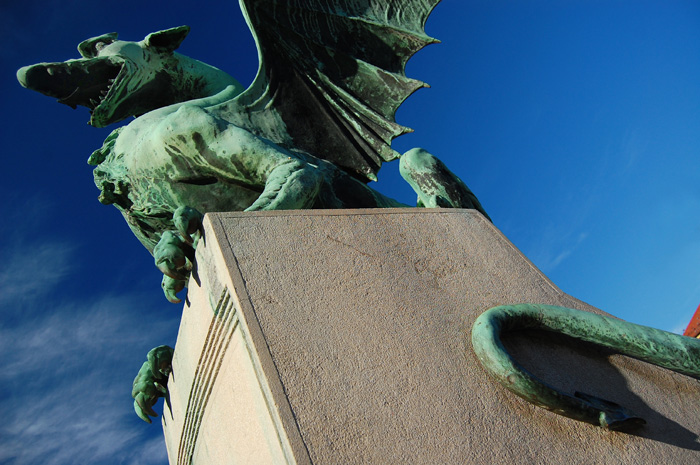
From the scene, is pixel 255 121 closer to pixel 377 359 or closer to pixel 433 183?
pixel 433 183

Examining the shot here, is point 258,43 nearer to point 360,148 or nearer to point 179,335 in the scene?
point 360,148

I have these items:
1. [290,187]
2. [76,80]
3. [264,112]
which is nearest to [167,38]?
[76,80]

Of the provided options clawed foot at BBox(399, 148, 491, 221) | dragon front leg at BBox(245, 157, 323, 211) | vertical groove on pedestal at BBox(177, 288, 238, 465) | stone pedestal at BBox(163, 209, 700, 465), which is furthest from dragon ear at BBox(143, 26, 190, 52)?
vertical groove on pedestal at BBox(177, 288, 238, 465)

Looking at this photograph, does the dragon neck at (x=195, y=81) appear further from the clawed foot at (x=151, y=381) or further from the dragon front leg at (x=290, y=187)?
the clawed foot at (x=151, y=381)

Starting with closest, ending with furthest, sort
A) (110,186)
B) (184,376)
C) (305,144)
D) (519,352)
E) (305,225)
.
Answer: (519,352)
(305,225)
(184,376)
(110,186)
(305,144)

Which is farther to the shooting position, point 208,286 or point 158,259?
point 158,259

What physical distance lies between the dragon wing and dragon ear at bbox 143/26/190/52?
0.49 metres

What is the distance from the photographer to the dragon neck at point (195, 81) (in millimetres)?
5070

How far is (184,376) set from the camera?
3.48 meters

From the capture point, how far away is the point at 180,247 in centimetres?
325

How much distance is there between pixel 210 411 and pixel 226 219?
0.84 m

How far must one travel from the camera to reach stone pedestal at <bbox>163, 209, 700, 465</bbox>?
2432mm

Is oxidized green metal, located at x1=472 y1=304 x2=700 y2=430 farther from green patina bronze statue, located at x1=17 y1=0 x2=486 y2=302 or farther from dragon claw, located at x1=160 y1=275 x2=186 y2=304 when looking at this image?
dragon claw, located at x1=160 y1=275 x2=186 y2=304

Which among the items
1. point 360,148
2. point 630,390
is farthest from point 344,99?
point 630,390
